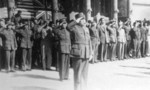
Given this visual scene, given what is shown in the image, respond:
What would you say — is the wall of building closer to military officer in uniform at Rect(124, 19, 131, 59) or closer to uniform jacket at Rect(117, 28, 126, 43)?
military officer in uniform at Rect(124, 19, 131, 59)

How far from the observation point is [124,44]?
48.3 feet

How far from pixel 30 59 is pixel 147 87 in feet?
14.2

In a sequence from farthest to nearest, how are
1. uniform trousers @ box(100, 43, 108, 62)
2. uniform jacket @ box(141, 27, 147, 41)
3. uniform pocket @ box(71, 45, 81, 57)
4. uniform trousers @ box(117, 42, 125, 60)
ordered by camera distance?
uniform jacket @ box(141, 27, 147, 41), uniform trousers @ box(117, 42, 125, 60), uniform trousers @ box(100, 43, 108, 62), uniform pocket @ box(71, 45, 81, 57)

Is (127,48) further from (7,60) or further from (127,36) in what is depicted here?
(7,60)

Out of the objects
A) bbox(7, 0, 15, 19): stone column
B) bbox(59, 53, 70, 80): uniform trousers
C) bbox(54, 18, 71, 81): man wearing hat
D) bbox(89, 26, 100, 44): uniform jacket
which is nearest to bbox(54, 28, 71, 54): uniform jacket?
bbox(54, 18, 71, 81): man wearing hat

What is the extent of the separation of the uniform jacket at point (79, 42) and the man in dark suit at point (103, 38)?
631cm

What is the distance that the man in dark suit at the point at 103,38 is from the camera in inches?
524

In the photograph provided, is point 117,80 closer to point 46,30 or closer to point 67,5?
point 46,30

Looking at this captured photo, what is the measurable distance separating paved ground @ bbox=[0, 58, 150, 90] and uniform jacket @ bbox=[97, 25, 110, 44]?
228cm

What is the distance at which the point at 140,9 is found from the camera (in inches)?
698

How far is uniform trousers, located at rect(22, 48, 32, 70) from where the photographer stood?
420 inches

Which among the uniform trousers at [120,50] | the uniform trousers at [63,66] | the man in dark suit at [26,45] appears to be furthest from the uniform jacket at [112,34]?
the uniform trousers at [63,66]

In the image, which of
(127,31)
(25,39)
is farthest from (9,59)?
(127,31)

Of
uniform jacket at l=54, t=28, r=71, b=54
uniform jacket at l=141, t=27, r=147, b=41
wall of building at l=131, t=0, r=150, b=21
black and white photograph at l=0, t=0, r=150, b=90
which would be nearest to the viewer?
black and white photograph at l=0, t=0, r=150, b=90
